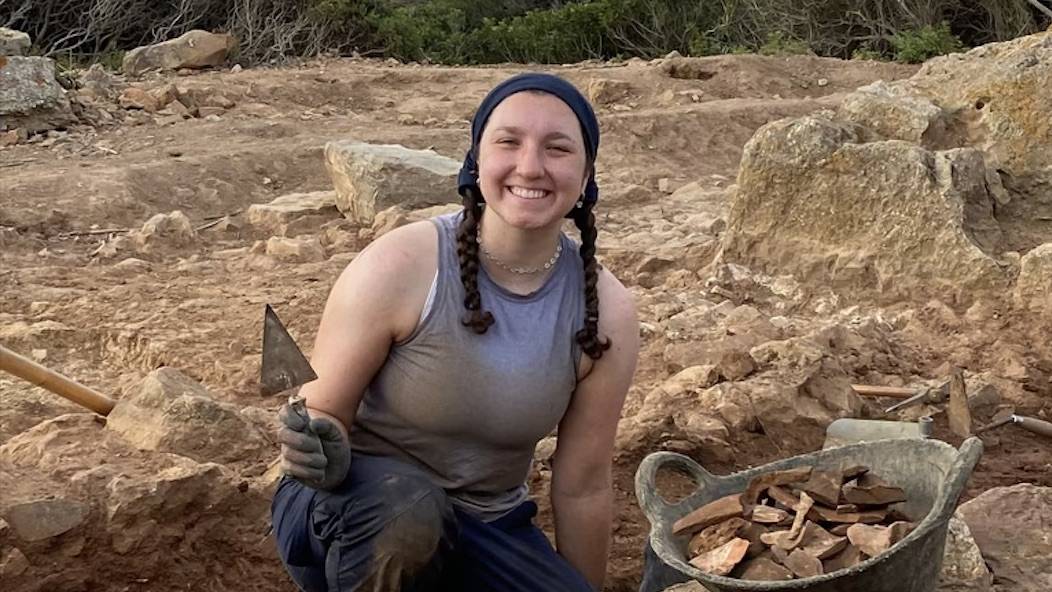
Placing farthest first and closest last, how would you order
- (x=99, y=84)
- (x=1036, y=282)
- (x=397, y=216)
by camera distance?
(x=99, y=84) < (x=397, y=216) < (x=1036, y=282)

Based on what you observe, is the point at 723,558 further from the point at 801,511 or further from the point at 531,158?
the point at 531,158

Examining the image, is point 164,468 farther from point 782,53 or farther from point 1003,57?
point 782,53

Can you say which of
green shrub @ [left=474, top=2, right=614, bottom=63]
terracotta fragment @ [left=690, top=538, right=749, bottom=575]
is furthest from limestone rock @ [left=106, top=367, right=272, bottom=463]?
green shrub @ [left=474, top=2, right=614, bottom=63]

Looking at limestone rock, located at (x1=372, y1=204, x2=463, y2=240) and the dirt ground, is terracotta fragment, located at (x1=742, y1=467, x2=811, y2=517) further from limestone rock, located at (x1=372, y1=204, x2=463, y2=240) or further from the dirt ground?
limestone rock, located at (x1=372, y1=204, x2=463, y2=240)

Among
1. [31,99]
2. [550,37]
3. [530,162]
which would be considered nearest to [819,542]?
[530,162]

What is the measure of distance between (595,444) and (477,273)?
49cm

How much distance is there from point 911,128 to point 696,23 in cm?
1082

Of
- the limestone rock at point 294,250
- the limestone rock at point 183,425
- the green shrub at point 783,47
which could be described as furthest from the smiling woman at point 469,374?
the green shrub at point 783,47

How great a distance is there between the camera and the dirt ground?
411cm

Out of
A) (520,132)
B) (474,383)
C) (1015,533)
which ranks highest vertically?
(520,132)

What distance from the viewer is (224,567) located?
328 centimetres

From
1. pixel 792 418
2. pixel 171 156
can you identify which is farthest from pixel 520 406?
pixel 171 156

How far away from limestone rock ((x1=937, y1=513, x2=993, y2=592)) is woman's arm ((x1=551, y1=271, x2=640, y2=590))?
2.40ft

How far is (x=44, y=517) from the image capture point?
307 cm
